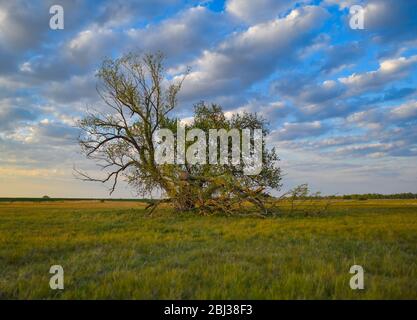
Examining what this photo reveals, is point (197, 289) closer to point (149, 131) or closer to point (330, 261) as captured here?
point (330, 261)

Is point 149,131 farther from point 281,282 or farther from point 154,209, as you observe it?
point 281,282

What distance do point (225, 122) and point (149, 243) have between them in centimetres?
1986

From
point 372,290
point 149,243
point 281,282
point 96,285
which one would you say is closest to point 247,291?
point 281,282

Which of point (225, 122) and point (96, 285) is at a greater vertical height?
point (225, 122)

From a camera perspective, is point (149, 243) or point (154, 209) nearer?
point (149, 243)

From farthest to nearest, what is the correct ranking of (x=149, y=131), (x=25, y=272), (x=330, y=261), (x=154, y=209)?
(x=149, y=131), (x=154, y=209), (x=330, y=261), (x=25, y=272)

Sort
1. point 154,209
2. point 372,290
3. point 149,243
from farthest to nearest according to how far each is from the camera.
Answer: point 154,209, point 149,243, point 372,290

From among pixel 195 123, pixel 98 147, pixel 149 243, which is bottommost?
pixel 149 243

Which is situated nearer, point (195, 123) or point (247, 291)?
point (247, 291)

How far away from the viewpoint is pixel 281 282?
6.38 meters

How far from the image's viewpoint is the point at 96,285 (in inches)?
248
